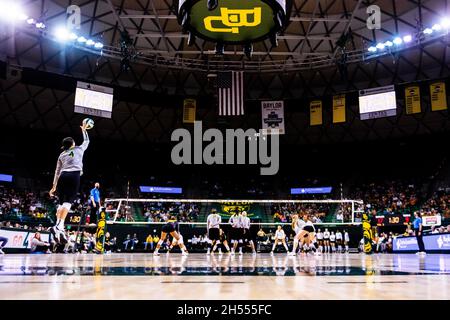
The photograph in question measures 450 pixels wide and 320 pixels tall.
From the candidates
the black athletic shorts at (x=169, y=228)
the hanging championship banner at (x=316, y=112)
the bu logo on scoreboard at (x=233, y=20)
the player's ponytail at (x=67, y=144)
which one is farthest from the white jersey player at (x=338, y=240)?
the player's ponytail at (x=67, y=144)

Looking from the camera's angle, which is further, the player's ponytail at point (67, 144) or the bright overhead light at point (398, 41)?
the bright overhead light at point (398, 41)

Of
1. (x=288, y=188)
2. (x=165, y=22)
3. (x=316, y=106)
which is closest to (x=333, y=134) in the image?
(x=288, y=188)

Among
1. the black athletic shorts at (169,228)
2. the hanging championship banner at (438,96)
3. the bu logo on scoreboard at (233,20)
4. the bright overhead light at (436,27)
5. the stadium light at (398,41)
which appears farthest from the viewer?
the stadium light at (398,41)

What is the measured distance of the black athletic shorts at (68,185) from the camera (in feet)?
22.0

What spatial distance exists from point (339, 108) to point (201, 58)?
37.7 ft

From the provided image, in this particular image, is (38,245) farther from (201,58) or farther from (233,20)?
(201,58)

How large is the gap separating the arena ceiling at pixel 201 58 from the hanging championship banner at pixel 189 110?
2533mm

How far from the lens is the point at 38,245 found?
16031mm

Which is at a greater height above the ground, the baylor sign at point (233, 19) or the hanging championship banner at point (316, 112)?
the hanging championship banner at point (316, 112)

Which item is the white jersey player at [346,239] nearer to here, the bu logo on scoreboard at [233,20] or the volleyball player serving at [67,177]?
the bu logo on scoreboard at [233,20]

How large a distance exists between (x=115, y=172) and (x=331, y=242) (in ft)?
74.8

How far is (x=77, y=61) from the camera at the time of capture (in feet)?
93.0

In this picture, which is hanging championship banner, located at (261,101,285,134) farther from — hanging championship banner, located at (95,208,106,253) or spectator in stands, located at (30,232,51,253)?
spectator in stands, located at (30,232,51,253)

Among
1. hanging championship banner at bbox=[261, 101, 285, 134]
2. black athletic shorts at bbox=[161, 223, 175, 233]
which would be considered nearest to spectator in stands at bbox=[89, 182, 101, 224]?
black athletic shorts at bbox=[161, 223, 175, 233]
